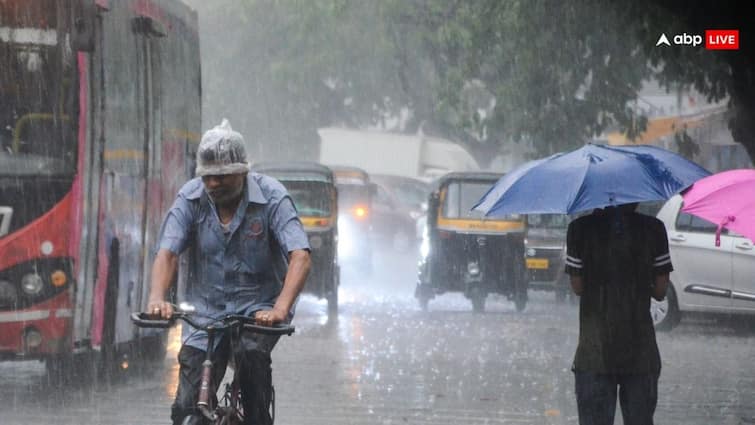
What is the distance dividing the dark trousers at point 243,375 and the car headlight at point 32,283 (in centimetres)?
556

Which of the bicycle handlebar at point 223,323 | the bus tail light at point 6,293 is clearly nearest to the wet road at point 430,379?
the bus tail light at point 6,293

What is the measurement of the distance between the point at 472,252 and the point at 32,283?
1188 cm

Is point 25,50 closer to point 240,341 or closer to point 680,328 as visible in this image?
point 240,341

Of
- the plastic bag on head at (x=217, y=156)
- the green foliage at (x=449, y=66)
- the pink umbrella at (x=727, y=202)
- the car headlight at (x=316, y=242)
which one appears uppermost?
the green foliage at (x=449, y=66)

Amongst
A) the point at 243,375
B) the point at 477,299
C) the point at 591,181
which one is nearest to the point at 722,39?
the point at 477,299

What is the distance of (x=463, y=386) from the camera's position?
44.5ft

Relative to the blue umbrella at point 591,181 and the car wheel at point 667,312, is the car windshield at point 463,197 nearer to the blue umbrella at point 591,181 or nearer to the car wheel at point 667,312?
the car wheel at point 667,312

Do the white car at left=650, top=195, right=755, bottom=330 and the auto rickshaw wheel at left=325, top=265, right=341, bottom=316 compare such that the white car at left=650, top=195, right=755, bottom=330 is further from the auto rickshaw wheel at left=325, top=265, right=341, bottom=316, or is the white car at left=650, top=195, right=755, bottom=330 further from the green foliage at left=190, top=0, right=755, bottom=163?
the auto rickshaw wheel at left=325, top=265, right=341, bottom=316

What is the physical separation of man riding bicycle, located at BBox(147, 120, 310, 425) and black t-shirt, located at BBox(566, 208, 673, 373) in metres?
1.79

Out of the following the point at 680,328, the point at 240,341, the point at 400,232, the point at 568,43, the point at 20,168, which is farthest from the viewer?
the point at 400,232

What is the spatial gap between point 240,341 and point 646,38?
43.5 feet

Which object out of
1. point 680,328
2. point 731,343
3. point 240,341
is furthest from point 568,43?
point 240,341

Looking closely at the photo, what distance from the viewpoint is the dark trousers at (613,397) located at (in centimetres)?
761

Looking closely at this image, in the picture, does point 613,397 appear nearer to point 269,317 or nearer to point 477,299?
point 269,317
